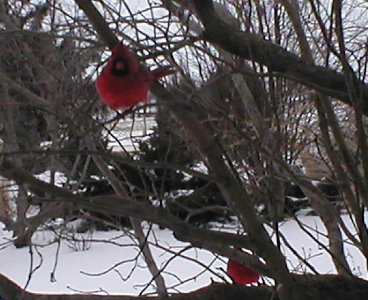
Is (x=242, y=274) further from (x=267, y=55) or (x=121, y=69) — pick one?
(x=121, y=69)

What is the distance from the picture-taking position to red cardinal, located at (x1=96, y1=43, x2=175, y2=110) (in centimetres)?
104

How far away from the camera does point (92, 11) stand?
3.76ft

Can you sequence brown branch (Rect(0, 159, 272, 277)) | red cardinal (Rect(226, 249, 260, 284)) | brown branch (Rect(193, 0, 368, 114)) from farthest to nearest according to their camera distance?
1. red cardinal (Rect(226, 249, 260, 284))
2. brown branch (Rect(193, 0, 368, 114))
3. brown branch (Rect(0, 159, 272, 277))

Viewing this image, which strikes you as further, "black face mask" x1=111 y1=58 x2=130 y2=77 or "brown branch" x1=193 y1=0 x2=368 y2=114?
"brown branch" x1=193 y1=0 x2=368 y2=114

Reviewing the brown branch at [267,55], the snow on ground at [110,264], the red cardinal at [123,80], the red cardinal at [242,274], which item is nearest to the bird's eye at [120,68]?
the red cardinal at [123,80]

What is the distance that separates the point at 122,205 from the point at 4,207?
6795mm

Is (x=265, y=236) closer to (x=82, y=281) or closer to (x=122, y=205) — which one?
(x=122, y=205)

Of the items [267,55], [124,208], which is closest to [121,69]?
[124,208]

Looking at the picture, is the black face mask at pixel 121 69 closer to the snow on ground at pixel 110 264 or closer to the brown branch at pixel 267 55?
the brown branch at pixel 267 55

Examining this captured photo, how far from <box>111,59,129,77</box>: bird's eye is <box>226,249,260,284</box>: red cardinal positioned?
65 cm

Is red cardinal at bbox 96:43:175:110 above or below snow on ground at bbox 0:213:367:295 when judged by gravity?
below

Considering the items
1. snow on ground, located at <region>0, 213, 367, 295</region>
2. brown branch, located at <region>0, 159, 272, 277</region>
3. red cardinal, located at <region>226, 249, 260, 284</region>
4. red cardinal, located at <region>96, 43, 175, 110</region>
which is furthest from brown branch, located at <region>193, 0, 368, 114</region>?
snow on ground, located at <region>0, 213, 367, 295</region>

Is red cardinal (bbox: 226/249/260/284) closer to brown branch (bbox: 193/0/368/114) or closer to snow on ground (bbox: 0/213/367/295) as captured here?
brown branch (bbox: 193/0/368/114)

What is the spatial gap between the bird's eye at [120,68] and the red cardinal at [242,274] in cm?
65
